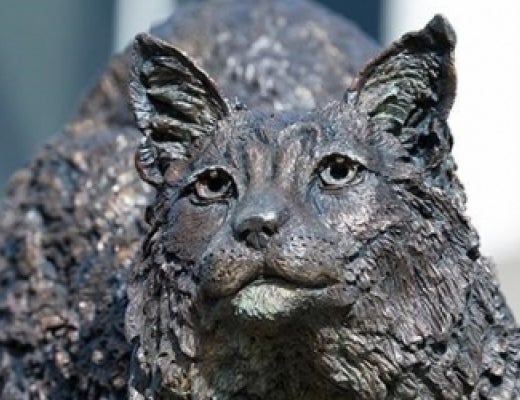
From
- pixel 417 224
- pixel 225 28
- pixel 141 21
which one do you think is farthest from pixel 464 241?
pixel 141 21

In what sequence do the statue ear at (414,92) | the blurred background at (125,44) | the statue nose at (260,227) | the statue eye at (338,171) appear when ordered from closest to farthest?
the statue nose at (260,227)
the statue eye at (338,171)
the statue ear at (414,92)
the blurred background at (125,44)

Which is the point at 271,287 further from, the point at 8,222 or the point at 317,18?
the point at 317,18

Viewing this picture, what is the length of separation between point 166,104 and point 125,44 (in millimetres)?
3933

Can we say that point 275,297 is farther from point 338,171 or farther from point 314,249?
point 338,171

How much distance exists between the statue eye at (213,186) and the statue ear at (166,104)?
0.30ft

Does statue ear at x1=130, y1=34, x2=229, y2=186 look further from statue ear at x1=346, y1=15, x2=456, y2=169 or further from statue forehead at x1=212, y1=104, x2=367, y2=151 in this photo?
statue ear at x1=346, y1=15, x2=456, y2=169

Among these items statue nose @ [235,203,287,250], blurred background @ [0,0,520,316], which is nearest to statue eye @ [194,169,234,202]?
statue nose @ [235,203,287,250]

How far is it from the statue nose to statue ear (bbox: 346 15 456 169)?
0.84 feet

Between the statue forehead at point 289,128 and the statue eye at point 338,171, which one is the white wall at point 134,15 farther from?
the statue eye at point 338,171

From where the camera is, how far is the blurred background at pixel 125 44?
7.00 m

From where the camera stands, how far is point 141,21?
7051 mm

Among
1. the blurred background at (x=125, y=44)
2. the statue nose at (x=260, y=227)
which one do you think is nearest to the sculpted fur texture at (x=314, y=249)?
the statue nose at (x=260, y=227)

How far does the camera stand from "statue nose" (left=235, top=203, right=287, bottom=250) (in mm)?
2801

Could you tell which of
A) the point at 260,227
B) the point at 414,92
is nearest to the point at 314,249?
the point at 260,227
